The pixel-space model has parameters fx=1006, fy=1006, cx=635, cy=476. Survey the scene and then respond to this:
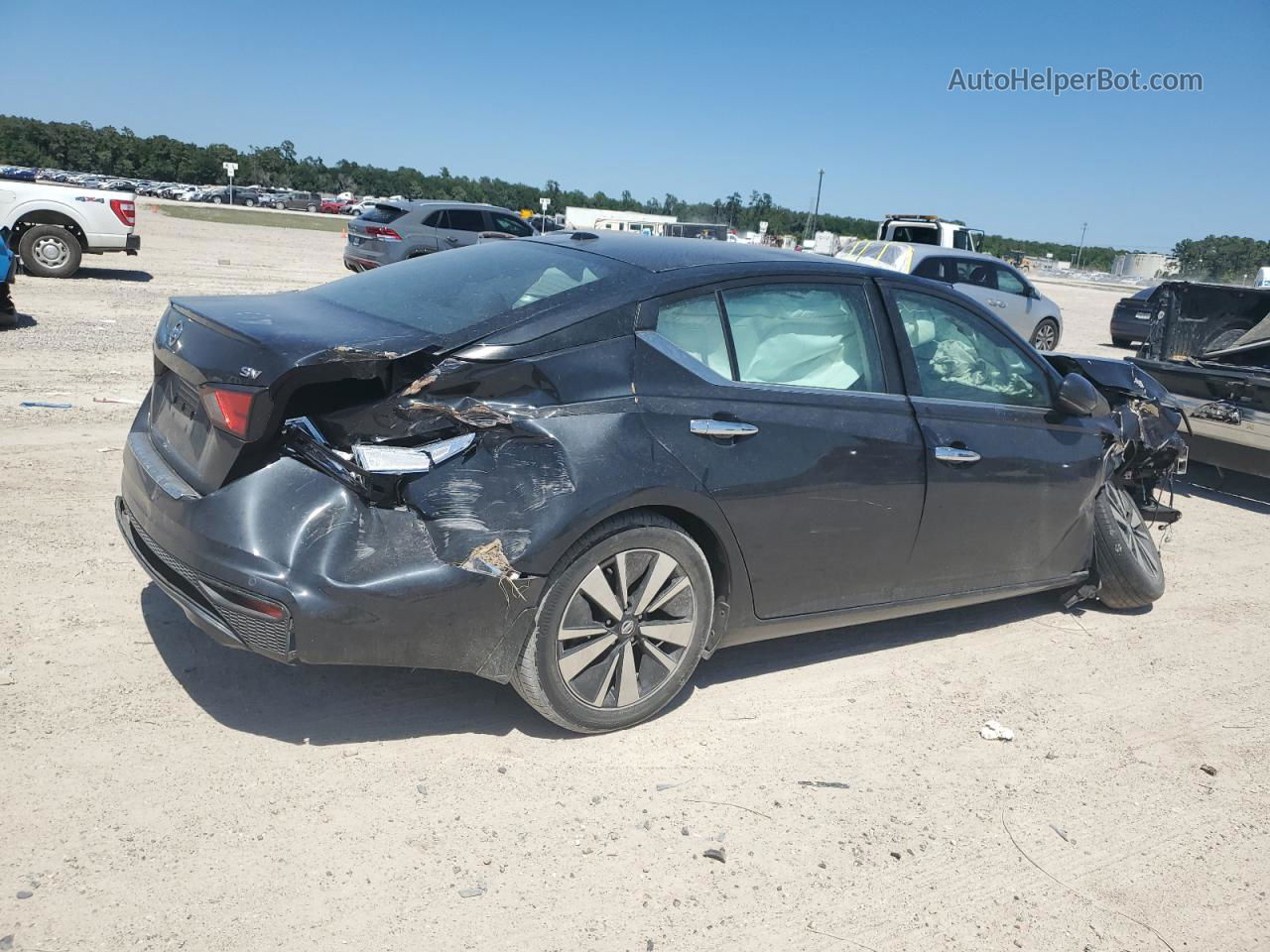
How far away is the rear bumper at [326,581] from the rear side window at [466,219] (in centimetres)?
1853

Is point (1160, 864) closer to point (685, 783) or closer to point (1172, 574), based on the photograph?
point (685, 783)

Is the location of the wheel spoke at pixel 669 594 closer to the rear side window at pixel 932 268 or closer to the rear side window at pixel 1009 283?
the rear side window at pixel 932 268

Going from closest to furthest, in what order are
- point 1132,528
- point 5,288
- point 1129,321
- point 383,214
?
point 1132,528 < point 5,288 < point 383,214 < point 1129,321

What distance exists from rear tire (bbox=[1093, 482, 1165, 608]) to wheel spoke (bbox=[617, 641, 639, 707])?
2.90 meters

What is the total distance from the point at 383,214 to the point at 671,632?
1842 centimetres

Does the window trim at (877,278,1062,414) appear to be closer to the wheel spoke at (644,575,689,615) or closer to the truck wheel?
the wheel spoke at (644,575,689,615)

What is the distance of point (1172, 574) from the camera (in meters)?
6.32

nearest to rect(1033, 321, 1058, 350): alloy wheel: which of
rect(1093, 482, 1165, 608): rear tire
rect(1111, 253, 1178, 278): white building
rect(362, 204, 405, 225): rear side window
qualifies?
rect(362, 204, 405, 225): rear side window

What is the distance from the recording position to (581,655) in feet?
11.1

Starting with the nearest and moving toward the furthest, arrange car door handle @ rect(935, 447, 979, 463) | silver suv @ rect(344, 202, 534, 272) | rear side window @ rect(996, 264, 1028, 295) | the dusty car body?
1. car door handle @ rect(935, 447, 979, 463)
2. the dusty car body
3. rear side window @ rect(996, 264, 1028, 295)
4. silver suv @ rect(344, 202, 534, 272)

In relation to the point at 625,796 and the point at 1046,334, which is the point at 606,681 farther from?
the point at 1046,334

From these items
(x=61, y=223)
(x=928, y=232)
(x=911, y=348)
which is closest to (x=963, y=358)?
(x=911, y=348)

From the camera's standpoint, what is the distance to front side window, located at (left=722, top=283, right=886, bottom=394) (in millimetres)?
3850

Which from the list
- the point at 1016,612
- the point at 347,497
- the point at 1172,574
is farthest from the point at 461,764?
the point at 1172,574
